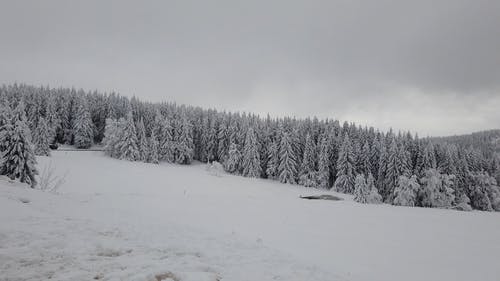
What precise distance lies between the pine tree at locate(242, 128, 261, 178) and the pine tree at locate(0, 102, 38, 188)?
4786 cm

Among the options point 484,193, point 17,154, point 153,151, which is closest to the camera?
point 17,154

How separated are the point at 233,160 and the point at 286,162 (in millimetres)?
13876

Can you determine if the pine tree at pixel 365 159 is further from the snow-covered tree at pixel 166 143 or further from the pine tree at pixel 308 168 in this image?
the snow-covered tree at pixel 166 143

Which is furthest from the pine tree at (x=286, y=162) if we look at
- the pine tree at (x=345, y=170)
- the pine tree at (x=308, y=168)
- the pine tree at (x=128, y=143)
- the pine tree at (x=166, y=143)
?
the pine tree at (x=128, y=143)

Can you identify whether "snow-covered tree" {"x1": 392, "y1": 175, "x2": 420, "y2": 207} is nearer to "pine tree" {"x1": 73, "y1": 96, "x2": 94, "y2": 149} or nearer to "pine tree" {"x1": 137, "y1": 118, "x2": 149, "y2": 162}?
"pine tree" {"x1": 137, "y1": 118, "x2": 149, "y2": 162}

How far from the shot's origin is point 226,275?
658 centimetres

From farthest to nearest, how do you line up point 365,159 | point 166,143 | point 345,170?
point 166,143, point 365,159, point 345,170

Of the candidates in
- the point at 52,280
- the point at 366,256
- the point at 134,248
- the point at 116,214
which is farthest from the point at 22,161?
the point at 366,256

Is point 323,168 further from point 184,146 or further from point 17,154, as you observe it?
point 17,154

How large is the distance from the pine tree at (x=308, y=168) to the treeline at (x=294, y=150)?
0.75 feet

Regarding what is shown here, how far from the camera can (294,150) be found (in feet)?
232

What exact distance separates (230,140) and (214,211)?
192 ft

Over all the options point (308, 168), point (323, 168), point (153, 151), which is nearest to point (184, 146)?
point (153, 151)

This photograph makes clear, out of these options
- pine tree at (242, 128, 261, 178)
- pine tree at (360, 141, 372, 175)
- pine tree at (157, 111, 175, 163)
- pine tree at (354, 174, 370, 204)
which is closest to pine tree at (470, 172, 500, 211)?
pine tree at (360, 141, 372, 175)
